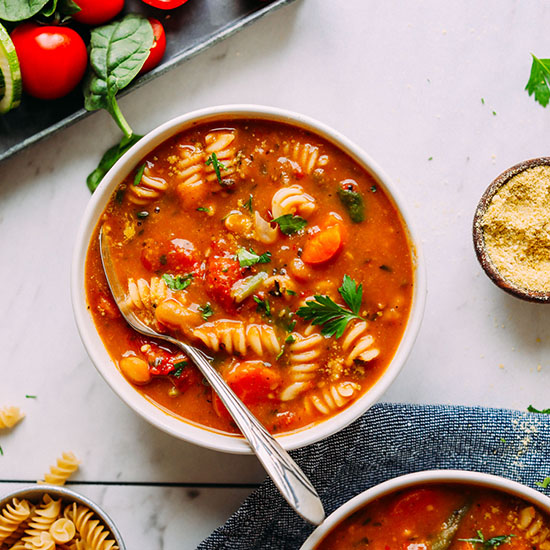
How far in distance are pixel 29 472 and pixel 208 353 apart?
1.34 meters

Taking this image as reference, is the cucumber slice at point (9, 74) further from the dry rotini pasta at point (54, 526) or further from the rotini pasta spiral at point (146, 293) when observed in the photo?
the dry rotini pasta at point (54, 526)

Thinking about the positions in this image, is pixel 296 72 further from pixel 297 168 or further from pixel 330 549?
pixel 330 549

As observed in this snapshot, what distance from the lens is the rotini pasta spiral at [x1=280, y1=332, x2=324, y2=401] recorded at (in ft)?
11.6

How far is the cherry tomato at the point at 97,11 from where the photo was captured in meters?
3.93

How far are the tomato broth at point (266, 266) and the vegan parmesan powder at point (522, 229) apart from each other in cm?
59

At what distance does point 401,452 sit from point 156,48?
234 cm

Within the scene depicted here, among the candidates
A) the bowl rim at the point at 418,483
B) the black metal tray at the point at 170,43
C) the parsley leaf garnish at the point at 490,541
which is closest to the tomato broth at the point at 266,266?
the bowl rim at the point at 418,483

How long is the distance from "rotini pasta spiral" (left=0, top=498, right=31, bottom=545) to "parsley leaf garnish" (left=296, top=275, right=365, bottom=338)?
1.68m

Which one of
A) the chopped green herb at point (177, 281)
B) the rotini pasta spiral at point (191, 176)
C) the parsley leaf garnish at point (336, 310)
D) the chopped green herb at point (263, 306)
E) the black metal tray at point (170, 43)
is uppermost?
the black metal tray at point (170, 43)

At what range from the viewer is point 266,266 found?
3551 mm

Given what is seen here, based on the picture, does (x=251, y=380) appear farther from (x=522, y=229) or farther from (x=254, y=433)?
(x=522, y=229)

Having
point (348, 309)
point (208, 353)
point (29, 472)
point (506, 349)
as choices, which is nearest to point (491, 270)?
point (506, 349)

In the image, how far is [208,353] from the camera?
358 centimetres

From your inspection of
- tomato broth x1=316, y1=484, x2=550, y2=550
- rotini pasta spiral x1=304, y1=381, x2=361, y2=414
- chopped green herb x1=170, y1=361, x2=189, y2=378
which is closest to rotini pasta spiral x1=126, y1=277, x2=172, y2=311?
chopped green herb x1=170, y1=361, x2=189, y2=378
